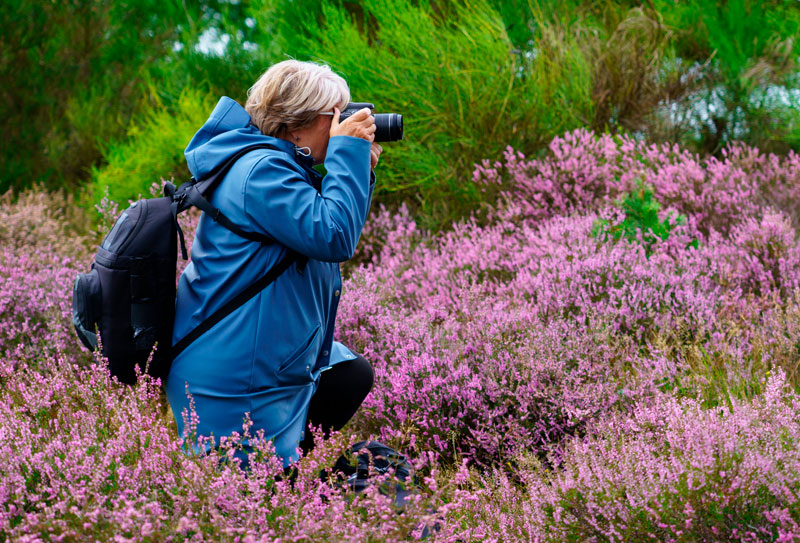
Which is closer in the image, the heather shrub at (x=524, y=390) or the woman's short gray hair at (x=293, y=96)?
the heather shrub at (x=524, y=390)

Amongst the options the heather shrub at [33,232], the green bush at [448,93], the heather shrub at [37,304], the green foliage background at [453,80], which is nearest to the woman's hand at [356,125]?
the heather shrub at [37,304]

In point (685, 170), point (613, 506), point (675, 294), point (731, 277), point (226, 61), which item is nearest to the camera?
point (613, 506)

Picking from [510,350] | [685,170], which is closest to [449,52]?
[685,170]

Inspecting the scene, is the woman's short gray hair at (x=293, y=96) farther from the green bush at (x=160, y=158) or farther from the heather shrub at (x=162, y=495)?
the green bush at (x=160, y=158)

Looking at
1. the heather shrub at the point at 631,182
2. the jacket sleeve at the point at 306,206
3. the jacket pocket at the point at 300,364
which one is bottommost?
the jacket pocket at the point at 300,364

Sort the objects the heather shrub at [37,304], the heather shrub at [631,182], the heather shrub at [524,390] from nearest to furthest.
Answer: the heather shrub at [524,390]
the heather shrub at [37,304]
the heather shrub at [631,182]

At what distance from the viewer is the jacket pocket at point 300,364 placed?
7.05ft

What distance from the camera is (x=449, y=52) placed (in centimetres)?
570

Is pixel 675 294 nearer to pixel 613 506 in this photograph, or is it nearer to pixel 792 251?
pixel 792 251

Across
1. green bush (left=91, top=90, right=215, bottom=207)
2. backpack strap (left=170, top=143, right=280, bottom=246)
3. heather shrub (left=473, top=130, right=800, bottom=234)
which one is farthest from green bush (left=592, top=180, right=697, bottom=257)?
green bush (left=91, top=90, right=215, bottom=207)

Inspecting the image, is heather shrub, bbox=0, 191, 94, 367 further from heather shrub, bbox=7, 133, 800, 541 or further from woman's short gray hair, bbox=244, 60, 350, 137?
woman's short gray hair, bbox=244, 60, 350, 137

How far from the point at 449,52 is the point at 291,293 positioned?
159 inches

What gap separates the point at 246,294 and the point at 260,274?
71mm

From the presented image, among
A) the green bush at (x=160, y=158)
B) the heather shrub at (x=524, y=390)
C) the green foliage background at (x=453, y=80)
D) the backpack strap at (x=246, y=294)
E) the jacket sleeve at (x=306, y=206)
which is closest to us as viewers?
the heather shrub at (x=524, y=390)
